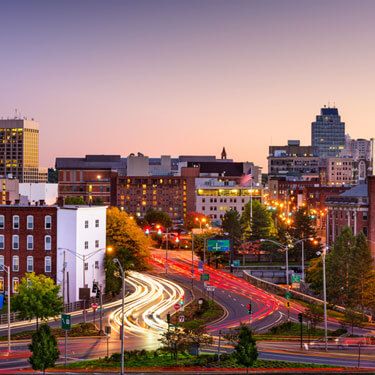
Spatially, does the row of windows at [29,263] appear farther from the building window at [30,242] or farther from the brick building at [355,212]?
the brick building at [355,212]

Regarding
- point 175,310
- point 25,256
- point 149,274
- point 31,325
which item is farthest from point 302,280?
point 31,325

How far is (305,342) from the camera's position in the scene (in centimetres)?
7275

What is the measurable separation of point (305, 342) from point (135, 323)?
21.7m

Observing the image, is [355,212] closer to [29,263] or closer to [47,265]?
[47,265]

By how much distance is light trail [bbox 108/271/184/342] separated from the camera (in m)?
83.2

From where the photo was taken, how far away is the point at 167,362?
60062 millimetres

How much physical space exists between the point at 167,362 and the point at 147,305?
1654 inches

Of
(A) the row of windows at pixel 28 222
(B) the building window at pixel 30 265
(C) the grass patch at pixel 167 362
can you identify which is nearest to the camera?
(C) the grass patch at pixel 167 362

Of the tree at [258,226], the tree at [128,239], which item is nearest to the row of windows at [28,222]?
the tree at [128,239]

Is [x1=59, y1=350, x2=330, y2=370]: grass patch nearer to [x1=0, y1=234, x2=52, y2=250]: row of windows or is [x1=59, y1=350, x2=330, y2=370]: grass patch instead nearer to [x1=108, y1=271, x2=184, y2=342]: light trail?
[x1=108, y1=271, x2=184, y2=342]: light trail

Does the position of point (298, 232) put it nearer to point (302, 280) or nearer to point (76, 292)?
point (302, 280)

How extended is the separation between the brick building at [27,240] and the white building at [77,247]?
1164 millimetres

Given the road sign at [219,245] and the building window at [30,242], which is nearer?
the building window at [30,242]

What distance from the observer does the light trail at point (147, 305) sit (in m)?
83.2
